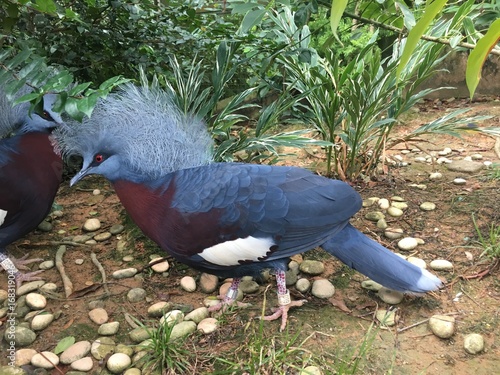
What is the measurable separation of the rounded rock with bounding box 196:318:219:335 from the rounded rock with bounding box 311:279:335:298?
17.1 inches

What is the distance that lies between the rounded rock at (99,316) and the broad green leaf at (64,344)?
121 millimetres

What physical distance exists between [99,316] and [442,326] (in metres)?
1.28

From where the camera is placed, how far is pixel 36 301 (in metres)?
1.82

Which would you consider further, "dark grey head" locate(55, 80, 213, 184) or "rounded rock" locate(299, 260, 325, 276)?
"rounded rock" locate(299, 260, 325, 276)

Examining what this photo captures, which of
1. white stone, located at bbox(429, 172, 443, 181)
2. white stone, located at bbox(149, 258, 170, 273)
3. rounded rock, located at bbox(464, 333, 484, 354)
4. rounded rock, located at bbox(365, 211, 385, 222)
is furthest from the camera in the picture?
white stone, located at bbox(429, 172, 443, 181)

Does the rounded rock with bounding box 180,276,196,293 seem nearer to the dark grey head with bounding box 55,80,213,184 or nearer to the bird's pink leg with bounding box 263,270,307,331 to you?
the bird's pink leg with bounding box 263,270,307,331

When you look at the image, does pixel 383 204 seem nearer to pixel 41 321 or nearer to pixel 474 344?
pixel 474 344

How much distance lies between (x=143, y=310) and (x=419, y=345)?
1056mm

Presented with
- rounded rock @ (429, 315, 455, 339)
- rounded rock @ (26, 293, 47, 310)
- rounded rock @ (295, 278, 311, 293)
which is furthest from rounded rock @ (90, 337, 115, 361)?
rounded rock @ (429, 315, 455, 339)

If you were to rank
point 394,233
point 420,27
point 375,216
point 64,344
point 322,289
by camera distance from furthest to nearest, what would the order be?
1. point 375,216
2. point 394,233
3. point 322,289
4. point 64,344
5. point 420,27

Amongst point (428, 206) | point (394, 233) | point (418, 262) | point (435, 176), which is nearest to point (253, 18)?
point (418, 262)

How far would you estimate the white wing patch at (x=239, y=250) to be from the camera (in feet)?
5.05

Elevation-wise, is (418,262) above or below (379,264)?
below

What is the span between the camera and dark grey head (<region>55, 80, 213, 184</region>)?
1.57 meters
